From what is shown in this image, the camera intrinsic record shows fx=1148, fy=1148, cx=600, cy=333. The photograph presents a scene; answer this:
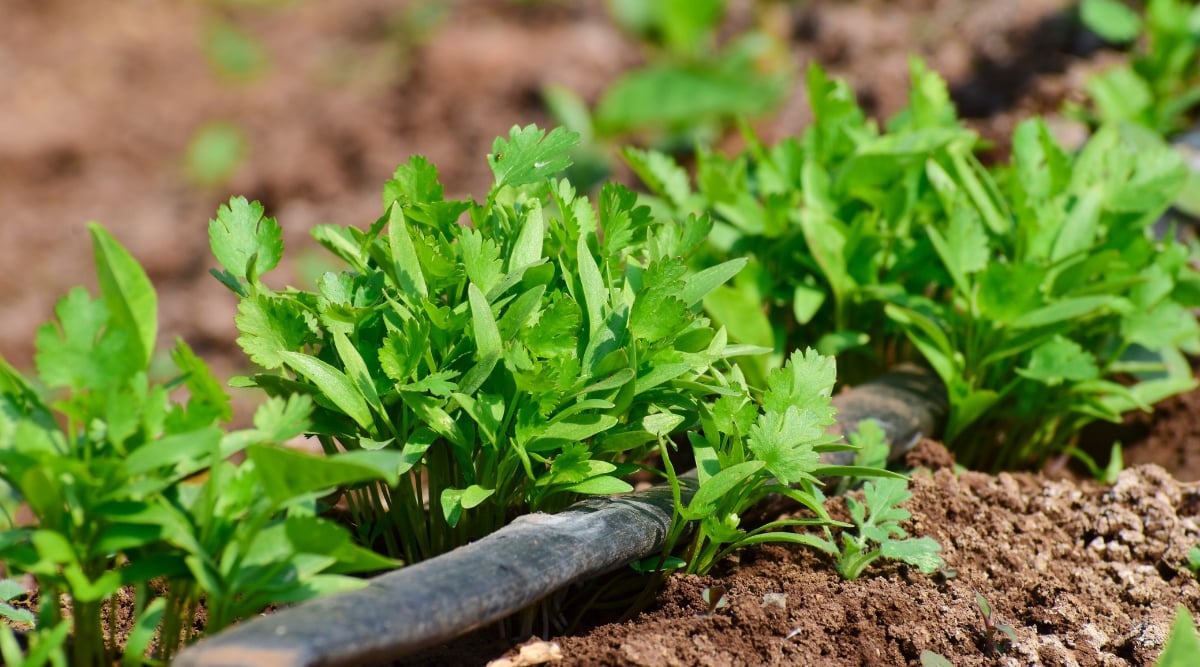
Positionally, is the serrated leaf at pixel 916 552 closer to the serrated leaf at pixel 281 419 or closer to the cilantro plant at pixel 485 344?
the cilantro plant at pixel 485 344

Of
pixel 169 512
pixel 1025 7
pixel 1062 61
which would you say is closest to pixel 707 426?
pixel 169 512

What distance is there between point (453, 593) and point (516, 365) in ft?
1.33

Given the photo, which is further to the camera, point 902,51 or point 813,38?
point 813,38

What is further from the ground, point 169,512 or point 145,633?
point 169,512

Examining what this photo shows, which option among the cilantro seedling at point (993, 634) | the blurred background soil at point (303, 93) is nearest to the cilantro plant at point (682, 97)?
the blurred background soil at point (303, 93)

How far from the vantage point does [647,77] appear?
5.38 m

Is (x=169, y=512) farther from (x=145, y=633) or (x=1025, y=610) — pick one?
(x=1025, y=610)

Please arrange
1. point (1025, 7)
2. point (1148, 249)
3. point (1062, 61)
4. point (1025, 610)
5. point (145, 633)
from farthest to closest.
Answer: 1. point (1025, 7)
2. point (1062, 61)
3. point (1148, 249)
4. point (1025, 610)
5. point (145, 633)

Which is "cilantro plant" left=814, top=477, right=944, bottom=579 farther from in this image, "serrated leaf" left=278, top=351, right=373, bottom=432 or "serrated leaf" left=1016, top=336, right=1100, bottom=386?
"serrated leaf" left=278, top=351, right=373, bottom=432

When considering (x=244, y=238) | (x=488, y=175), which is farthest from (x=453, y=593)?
(x=488, y=175)

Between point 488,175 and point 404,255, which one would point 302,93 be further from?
point 404,255

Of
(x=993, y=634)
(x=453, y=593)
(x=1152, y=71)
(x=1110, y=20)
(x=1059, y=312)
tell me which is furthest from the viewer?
(x=1110, y=20)

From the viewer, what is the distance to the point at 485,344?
1908mm

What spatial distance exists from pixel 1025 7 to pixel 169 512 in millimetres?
4338
